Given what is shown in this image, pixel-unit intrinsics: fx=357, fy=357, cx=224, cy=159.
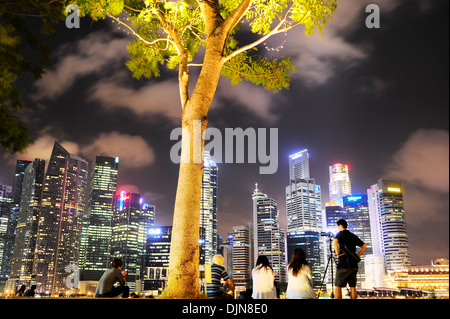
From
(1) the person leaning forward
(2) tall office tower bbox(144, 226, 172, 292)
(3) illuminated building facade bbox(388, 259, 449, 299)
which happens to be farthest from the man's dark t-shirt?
(2) tall office tower bbox(144, 226, 172, 292)

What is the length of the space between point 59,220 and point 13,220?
1808cm

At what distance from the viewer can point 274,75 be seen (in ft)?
25.5

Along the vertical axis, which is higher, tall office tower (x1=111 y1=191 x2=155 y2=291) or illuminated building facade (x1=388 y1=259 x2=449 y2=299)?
tall office tower (x1=111 y1=191 x2=155 y2=291)

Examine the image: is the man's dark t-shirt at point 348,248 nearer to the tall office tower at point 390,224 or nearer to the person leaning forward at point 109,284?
the person leaning forward at point 109,284

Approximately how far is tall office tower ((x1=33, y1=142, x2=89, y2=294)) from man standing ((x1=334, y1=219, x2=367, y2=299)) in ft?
512

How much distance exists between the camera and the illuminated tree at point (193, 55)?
5.35m

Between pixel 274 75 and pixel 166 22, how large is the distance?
2515 millimetres

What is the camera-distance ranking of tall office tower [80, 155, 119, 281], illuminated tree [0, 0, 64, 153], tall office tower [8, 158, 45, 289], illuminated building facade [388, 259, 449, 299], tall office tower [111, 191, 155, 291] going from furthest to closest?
tall office tower [80, 155, 119, 281] < tall office tower [111, 191, 155, 291] < tall office tower [8, 158, 45, 289] < illuminated building facade [388, 259, 449, 299] < illuminated tree [0, 0, 64, 153]

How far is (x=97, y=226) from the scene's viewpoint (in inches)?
7096

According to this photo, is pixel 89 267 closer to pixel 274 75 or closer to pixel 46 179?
pixel 46 179

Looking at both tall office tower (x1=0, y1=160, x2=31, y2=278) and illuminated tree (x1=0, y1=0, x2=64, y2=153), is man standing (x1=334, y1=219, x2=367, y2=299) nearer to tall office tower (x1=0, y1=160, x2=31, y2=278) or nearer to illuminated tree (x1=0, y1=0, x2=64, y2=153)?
illuminated tree (x1=0, y1=0, x2=64, y2=153)

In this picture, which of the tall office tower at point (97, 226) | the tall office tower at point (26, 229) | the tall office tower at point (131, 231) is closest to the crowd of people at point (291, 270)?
the tall office tower at point (26, 229)

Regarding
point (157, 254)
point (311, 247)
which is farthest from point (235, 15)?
point (311, 247)

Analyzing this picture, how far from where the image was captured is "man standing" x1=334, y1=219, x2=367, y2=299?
5922 mm
